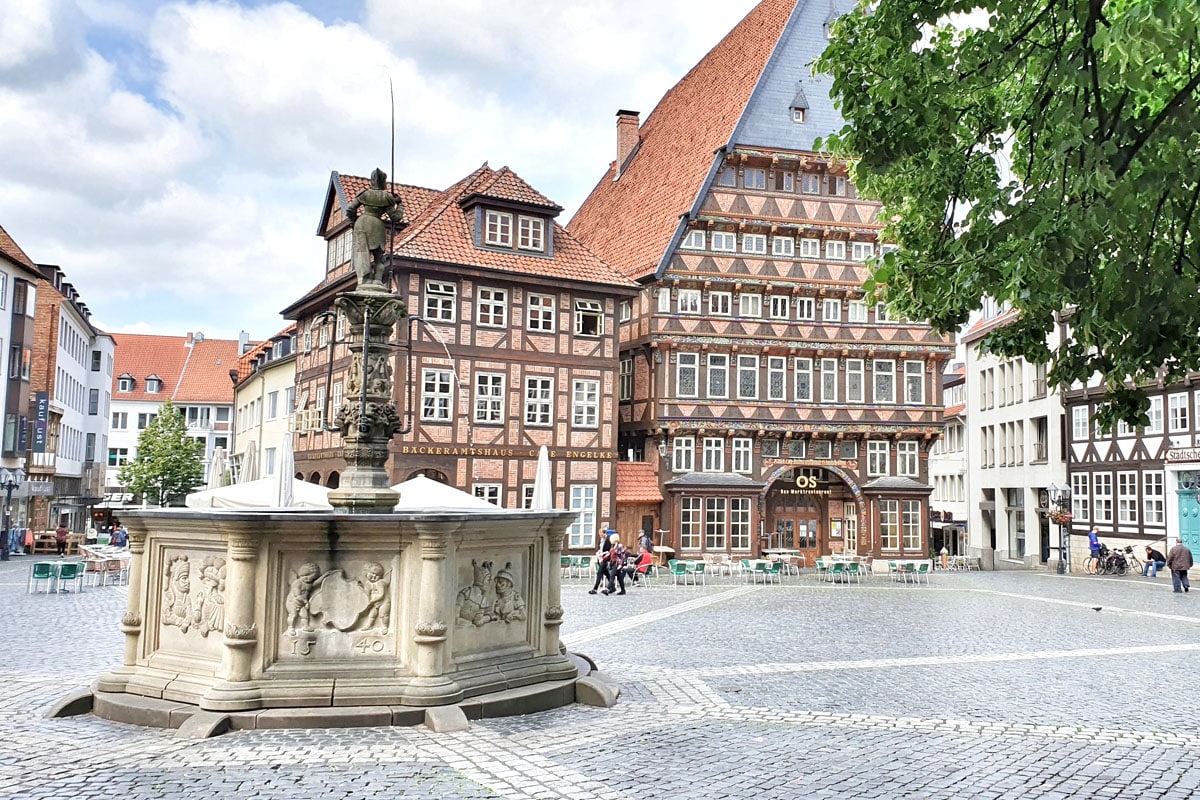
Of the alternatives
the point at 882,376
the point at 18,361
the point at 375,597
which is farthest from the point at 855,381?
the point at 18,361

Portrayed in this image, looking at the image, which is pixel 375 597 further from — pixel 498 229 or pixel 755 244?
pixel 755 244

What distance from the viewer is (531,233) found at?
3109 cm

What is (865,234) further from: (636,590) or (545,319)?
(636,590)

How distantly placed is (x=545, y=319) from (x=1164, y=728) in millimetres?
23276

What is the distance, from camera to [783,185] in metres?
34.7

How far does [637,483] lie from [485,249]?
841cm

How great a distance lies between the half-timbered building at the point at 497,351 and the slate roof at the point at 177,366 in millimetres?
41530

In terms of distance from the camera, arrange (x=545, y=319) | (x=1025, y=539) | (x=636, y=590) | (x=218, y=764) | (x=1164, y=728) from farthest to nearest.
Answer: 1. (x=1025, y=539)
2. (x=545, y=319)
3. (x=636, y=590)
4. (x=1164, y=728)
5. (x=218, y=764)

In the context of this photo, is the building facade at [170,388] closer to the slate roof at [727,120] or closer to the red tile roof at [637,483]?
the slate roof at [727,120]

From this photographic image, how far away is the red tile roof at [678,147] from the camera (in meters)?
34.7

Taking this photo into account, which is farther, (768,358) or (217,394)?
(217,394)

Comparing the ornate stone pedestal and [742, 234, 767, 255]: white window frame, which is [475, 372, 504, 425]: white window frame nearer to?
[742, 234, 767, 255]: white window frame

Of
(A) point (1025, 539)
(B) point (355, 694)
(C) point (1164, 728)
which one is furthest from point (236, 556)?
(A) point (1025, 539)

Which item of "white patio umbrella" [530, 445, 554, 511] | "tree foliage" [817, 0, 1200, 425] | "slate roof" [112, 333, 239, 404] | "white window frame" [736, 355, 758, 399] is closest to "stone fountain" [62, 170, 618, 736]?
"white patio umbrella" [530, 445, 554, 511]
